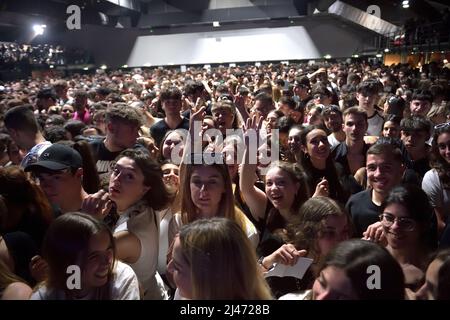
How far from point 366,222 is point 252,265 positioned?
1.46 meters

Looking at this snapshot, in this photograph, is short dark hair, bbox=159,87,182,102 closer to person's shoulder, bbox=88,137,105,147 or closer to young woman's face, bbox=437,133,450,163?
person's shoulder, bbox=88,137,105,147

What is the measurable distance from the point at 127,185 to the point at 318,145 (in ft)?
5.54

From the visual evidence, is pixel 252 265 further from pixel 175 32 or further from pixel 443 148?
pixel 175 32

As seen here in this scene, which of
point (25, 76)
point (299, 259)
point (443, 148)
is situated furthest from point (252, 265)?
point (25, 76)

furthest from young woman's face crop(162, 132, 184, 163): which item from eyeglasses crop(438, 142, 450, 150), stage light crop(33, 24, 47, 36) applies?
stage light crop(33, 24, 47, 36)

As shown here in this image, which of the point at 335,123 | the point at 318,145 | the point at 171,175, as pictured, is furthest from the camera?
the point at 335,123

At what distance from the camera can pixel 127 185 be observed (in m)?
2.58

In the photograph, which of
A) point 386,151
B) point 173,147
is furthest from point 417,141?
point 173,147

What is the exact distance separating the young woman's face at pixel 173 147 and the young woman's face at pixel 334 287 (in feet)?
7.75

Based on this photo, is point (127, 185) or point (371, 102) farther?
point (371, 102)

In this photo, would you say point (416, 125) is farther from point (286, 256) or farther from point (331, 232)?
point (286, 256)

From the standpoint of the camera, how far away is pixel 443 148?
337cm

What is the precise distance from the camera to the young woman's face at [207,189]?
8.64 feet

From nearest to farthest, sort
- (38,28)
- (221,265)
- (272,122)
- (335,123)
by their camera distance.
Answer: (221,265) < (335,123) < (272,122) < (38,28)
